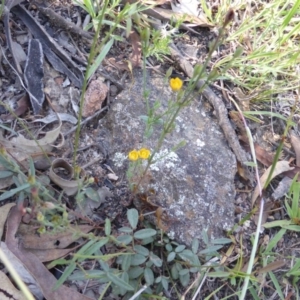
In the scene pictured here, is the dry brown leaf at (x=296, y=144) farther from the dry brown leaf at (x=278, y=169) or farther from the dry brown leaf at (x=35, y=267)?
the dry brown leaf at (x=35, y=267)

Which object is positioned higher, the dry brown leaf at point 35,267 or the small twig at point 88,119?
the small twig at point 88,119

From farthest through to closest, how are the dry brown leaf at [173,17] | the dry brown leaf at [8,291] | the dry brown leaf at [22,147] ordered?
the dry brown leaf at [173,17]
the dry brown leaf at [22,147]
the dry brown leaf at [8,291]

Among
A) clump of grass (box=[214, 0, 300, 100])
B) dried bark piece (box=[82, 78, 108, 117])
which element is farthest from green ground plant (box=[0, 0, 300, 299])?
dried bark piece (box=[82, 78, 108, 117])

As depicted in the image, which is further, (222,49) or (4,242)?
(222,49)

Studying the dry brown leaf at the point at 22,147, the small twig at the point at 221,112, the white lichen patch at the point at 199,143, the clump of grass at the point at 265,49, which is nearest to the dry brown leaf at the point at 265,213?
the small twig at the point at 221,112

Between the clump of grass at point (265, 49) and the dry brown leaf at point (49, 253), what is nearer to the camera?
the dry brown leaf at point (49, 253)

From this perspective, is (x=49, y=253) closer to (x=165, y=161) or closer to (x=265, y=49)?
(x=165, y=161)

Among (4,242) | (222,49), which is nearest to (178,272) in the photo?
(4,242)

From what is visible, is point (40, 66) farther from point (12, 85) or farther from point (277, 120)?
point (277, 120)

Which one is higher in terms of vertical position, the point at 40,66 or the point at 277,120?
the point at 40,66
